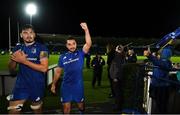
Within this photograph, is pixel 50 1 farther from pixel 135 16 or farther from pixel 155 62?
pixel 155 62

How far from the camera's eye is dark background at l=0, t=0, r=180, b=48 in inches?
4067

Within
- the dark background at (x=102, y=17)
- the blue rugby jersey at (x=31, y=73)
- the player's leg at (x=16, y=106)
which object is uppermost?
the dark background at (x=102, y=17)

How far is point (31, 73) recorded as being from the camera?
318 inches

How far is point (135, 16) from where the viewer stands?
10662 cm

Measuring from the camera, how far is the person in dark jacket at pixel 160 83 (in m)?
9.60

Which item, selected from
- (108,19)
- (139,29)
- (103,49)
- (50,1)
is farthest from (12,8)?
(103,49)

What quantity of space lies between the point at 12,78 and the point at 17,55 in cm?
A: 902

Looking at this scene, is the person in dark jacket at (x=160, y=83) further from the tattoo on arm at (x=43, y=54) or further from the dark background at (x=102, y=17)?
the dark background at (x=102, y=17)

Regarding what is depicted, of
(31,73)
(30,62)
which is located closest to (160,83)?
(31,73)

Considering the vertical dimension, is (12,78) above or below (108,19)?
below

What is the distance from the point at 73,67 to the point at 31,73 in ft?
5.51

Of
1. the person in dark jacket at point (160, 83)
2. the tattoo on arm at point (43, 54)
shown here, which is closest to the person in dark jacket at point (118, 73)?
the person in dark jacket at point (160, 83)

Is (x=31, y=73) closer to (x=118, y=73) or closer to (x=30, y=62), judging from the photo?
(x=30, y=62)

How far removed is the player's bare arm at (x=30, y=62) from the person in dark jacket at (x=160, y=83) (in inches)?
90.6
